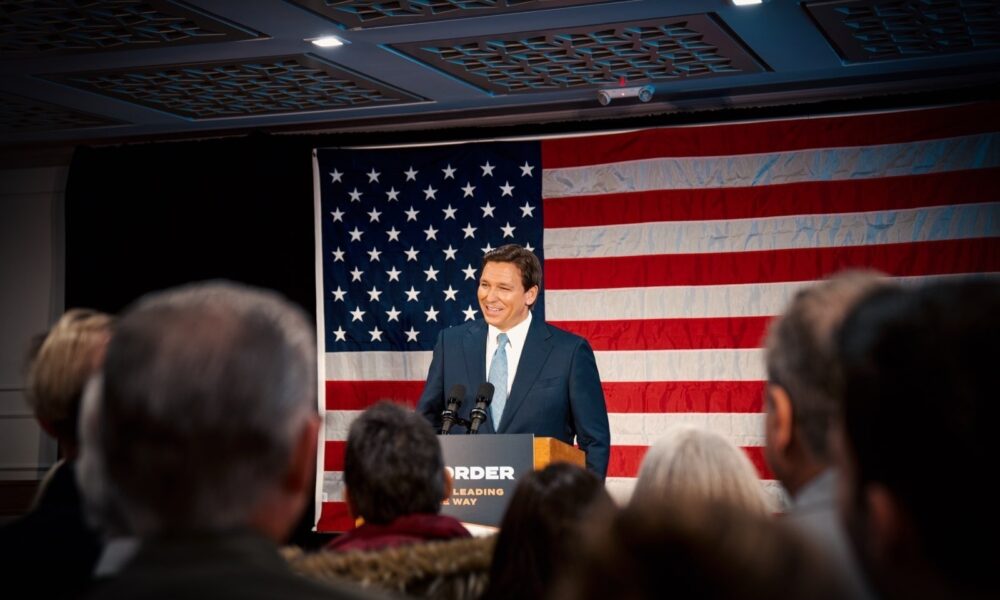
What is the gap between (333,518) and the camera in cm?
688

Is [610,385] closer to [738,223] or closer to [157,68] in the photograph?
[738,223]

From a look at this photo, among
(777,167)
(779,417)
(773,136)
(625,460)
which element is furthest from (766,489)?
(779,417)

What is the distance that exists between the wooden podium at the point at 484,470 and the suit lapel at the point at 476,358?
0.75 m

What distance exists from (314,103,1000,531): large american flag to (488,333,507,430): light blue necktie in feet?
6.47

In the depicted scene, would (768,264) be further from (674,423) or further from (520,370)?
(520,370)

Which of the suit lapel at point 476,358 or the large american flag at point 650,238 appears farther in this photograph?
the large american flag at point 650,238

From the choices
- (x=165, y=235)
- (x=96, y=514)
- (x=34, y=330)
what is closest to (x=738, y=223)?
(x=165, y=235)

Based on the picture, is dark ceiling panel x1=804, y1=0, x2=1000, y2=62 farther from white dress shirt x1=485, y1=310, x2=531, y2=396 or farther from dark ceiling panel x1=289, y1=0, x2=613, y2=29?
white dress shirt x1=485, y1=310, x2=531, y2=396

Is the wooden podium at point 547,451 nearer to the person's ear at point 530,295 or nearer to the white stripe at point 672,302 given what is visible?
the person's ear at point 530,295

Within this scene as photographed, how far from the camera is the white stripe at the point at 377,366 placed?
682cm

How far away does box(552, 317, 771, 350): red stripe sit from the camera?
623 centimetres

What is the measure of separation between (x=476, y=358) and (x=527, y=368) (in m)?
0.22

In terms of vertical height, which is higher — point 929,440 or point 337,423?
point 929,440

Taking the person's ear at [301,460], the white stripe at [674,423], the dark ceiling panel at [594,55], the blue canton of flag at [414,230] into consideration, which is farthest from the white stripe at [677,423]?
the person's ear at [301,460]
